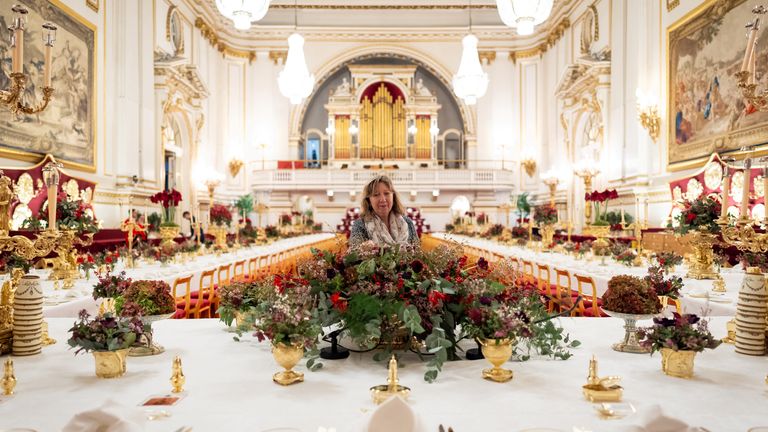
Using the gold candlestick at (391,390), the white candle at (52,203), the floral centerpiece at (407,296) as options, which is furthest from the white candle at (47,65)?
the gold candlestick at (391,390)

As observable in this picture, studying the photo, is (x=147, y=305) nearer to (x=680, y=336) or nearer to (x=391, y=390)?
(x=391, y=390)

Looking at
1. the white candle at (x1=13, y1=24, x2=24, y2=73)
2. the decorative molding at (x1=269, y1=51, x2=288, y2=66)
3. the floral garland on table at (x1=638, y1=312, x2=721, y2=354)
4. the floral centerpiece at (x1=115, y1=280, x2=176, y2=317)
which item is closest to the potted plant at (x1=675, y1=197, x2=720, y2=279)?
the floral garland on table at (x1=638, y1=312, x2=721, y2=354)

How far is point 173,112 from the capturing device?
679 inches

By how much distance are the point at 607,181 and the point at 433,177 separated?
8.14 metres

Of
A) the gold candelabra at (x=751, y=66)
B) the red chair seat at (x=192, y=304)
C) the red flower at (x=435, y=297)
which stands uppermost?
the gold candelabra at (x=751, y=66)

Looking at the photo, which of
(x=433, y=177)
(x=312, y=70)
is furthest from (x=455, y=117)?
(x=312, y=70)

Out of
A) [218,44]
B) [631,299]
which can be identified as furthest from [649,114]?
[218,44]

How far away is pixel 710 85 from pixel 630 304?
968 centimetres

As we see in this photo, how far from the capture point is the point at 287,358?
1843 mm

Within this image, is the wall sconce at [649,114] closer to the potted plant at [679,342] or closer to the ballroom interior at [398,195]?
the ballroom interior at [398,195]

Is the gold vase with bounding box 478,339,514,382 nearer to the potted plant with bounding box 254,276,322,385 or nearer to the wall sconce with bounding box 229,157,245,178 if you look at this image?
the potted plant with bounding box 254,276,322,385

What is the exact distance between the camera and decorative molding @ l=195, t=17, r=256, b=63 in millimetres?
19641

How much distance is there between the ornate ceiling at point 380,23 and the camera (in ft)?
74.5

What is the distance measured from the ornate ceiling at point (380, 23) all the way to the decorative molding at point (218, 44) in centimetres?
30
